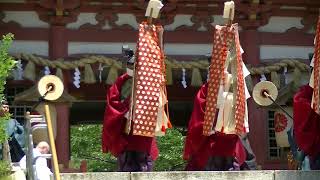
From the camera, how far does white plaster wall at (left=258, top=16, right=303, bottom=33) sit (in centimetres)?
1345

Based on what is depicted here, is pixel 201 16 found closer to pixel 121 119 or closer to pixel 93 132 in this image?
pixel 121 119

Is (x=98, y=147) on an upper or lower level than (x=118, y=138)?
lower

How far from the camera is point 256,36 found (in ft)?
43.6

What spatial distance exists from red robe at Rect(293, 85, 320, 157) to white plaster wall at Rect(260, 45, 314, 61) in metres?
3.84

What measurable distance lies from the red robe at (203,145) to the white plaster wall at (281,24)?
3969 millimetres

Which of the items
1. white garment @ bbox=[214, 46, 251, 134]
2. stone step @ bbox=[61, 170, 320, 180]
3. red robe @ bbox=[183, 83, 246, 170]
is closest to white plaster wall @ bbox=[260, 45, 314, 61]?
Result: white garment @ bbox=[214, 46, 251, 134]

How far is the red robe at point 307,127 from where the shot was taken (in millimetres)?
9398

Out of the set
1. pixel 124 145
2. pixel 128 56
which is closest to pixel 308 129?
pixel 124 145

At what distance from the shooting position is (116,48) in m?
13.0

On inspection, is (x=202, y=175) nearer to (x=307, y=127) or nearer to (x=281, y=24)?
(x=307, y=127)

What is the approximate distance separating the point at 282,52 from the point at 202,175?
5.06 metres

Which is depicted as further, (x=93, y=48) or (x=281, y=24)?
(x=281, y=24)

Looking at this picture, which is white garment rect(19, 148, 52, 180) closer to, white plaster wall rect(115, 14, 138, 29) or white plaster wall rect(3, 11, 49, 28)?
white plaster wall rect(3, 11, 49, 28)

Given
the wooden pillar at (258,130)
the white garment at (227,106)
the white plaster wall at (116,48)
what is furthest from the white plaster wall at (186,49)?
the white garment at (227,106)
